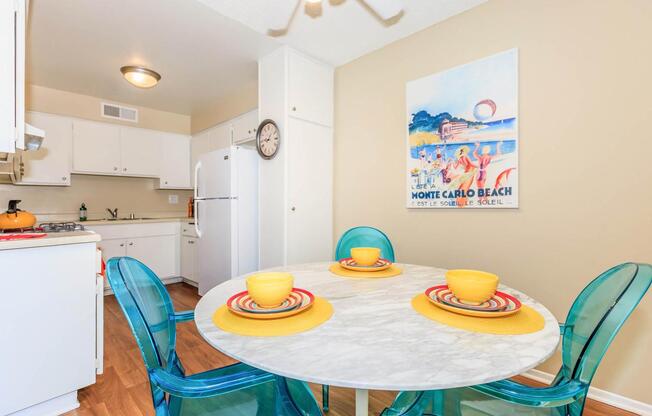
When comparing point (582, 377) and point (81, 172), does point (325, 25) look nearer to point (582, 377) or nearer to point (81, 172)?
point (582, 377)

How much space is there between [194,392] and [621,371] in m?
2.13

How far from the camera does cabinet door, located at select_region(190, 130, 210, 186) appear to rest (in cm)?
422

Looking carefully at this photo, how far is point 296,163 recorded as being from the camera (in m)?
2.70

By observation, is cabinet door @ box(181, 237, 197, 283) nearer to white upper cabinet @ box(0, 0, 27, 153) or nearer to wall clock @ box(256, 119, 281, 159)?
wall clock @ box(256, 119, 281, 159)

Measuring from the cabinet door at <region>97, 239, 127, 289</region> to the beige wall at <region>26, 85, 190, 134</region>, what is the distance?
1.60 metres

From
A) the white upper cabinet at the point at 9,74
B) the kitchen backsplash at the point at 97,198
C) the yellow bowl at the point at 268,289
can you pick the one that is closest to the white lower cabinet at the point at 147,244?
the kitchen backsplash at the point at 97,198

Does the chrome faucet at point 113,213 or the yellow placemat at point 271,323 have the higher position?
the chrome faucet at point 113,213

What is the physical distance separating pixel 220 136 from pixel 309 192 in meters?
1.87

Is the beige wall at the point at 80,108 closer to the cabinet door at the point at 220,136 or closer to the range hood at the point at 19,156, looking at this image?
the range hood at the point at 19,156

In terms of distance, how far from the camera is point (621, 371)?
63.4 inches

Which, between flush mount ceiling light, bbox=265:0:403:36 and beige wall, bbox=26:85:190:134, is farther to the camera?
beige wall, bbox=26:85:190:134

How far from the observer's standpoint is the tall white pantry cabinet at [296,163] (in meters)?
2.64

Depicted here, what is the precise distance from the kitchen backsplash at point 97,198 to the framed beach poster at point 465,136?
12.4ft

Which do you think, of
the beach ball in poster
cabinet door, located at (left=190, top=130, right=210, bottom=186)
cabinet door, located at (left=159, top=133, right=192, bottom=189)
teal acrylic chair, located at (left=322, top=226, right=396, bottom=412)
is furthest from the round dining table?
cabinet door, located at (left=159, top=133, right=192, bottom=189)
